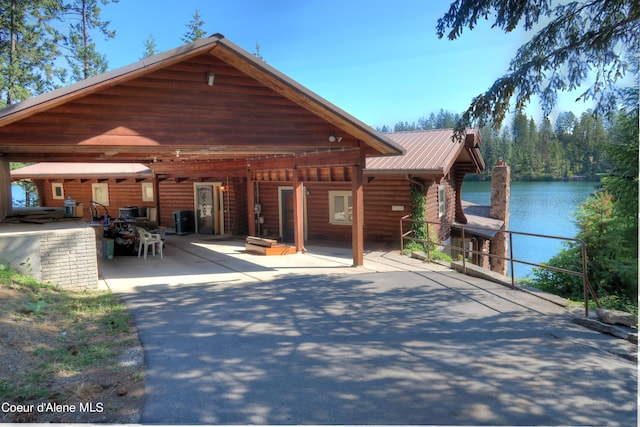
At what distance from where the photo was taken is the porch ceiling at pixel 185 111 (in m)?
6.57

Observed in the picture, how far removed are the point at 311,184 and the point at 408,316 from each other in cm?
1010

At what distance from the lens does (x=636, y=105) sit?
755 cm

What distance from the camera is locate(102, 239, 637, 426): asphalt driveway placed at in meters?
3.53

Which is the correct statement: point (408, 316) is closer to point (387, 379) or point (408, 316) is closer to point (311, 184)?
point (387, 379)

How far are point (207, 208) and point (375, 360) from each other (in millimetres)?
14639

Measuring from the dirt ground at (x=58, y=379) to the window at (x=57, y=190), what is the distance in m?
19.3

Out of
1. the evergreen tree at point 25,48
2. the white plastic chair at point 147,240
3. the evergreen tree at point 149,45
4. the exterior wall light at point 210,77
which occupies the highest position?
the evergreen tree at point 149,45

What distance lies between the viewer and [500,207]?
2025 cm

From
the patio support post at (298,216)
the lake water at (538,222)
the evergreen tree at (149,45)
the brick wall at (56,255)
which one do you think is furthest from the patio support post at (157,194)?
the evergreen tree at (149,45)

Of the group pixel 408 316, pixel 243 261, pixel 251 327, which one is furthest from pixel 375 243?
pixel 251 327

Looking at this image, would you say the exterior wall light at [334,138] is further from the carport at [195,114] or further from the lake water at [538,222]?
the lake water at [538,222]

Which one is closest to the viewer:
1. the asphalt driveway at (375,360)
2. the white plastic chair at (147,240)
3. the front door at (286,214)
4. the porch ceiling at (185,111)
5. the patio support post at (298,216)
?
the asphalt driveway at (375,360)

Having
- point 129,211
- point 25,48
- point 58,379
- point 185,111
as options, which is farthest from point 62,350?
point 25,48

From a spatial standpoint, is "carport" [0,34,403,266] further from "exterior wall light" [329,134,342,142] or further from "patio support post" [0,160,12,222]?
"patio support post" [0,160,12,222]
